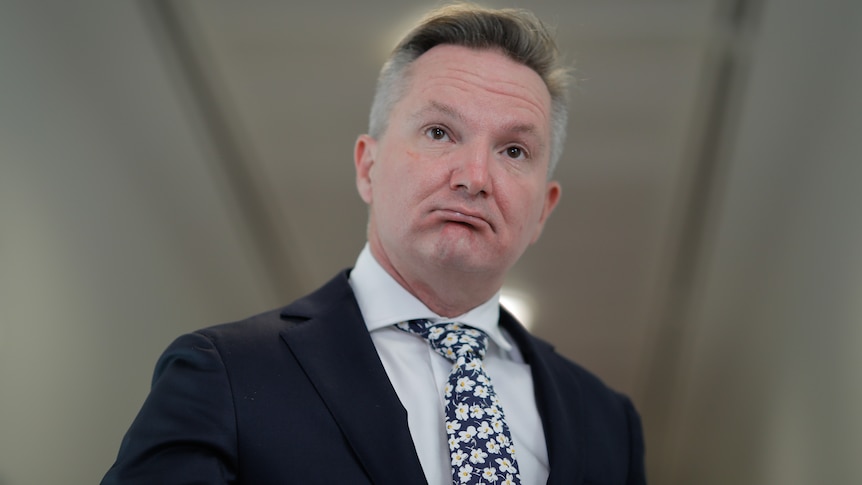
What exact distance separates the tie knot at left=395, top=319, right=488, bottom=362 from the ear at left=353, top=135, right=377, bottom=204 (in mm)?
322

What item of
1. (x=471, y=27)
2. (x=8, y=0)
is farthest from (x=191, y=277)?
(x=471, y=27)

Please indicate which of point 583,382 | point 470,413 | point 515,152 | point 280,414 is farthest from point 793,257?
point 280,414

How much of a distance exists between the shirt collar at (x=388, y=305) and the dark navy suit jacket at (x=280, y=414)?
0.25ft

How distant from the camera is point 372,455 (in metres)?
1.32

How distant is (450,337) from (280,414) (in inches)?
15.0

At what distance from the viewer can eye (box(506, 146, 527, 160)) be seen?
5.58 ft

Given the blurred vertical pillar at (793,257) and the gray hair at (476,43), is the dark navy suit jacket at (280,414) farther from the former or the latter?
the blurred vertical pillar at (793,257)

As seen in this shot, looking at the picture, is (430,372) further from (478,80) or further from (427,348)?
(478,80)

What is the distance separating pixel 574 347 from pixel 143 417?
5.40 metres

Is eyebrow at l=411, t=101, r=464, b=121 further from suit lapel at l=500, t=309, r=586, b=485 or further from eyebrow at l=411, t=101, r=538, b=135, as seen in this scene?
suit lapel at l=500, t=309, r=586, b=485

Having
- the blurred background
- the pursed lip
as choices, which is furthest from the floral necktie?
the blurred background

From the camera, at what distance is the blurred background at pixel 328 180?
2770 millimetres

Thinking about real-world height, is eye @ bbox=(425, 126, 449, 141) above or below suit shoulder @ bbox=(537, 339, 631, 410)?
above

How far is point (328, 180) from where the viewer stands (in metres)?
4.32
